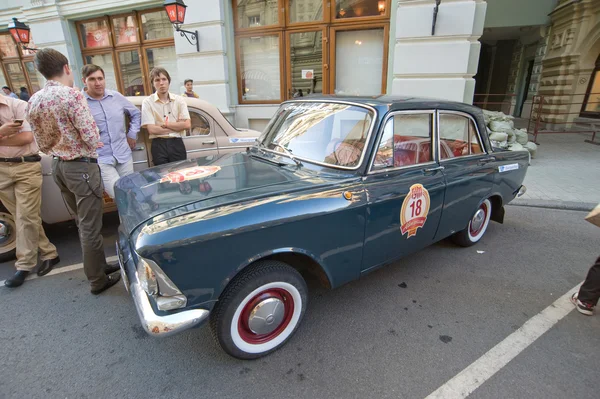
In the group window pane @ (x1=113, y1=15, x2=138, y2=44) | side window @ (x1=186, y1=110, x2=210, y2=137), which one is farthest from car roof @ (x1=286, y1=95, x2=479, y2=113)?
window pane @ (x1=113, y1=15, x2=138, y2=44)

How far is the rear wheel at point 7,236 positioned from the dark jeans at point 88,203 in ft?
3.89

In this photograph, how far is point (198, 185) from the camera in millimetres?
2326

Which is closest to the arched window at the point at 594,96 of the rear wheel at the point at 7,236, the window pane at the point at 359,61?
the window pane at the point at 359,61

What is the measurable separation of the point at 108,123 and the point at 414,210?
127 inches

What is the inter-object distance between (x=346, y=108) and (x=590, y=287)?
2.52m

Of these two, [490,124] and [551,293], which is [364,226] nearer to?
[551,293]

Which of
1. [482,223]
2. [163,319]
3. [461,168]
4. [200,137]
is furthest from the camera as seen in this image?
[200,137]

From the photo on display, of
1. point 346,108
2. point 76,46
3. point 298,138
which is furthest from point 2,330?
point 76,46

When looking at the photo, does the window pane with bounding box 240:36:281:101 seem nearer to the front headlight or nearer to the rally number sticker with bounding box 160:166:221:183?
the rally number sticker with bounding box 160:166:221:183

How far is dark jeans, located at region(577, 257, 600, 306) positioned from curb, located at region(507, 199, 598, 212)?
3.09 meters

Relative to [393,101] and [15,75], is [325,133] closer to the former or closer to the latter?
[393,101]

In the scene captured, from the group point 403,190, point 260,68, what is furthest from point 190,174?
point 260,68

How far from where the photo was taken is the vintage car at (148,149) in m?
3.62

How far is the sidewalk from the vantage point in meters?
5.43
